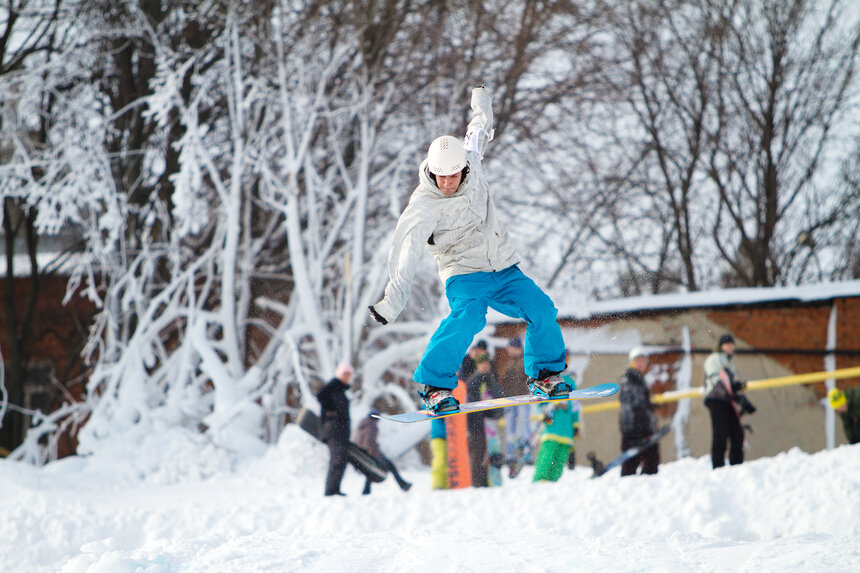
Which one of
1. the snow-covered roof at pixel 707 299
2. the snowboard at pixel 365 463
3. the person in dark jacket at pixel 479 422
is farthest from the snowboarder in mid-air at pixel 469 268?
the snow-covered roof at pixel 707 299

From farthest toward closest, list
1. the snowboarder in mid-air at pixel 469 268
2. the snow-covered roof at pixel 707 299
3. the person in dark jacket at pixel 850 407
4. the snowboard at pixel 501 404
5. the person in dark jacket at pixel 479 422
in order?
the snow-covered roof at pixel 707 299 → the person in dark jacket at pixel 850 407 → the person in dark jacket at pixel 479 422 → the snowboard at pixel 501 404 → the snowboarder in mid-air at pixel 469 268

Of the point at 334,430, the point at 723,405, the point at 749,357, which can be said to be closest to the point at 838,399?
the point at 723,405

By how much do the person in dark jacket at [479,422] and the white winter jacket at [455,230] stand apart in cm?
308

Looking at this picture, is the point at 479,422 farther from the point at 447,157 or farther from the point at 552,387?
the point at 447,157

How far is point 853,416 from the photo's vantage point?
8242 millimetres

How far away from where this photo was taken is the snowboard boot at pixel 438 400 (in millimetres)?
4883

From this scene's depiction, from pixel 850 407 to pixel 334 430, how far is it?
556 cm

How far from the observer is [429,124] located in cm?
1248

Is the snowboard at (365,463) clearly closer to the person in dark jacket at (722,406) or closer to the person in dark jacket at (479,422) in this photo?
the person in dark jacket at (479,422)

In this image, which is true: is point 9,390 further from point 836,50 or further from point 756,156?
point 836,50

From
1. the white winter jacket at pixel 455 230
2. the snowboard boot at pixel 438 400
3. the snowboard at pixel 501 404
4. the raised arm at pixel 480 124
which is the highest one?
the raised arm at pixel 480 124

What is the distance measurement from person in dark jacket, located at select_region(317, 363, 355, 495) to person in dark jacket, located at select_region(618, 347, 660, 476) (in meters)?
2.92

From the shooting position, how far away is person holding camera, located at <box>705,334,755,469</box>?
7.64 meters

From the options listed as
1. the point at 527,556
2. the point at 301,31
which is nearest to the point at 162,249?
the point at 301,31
